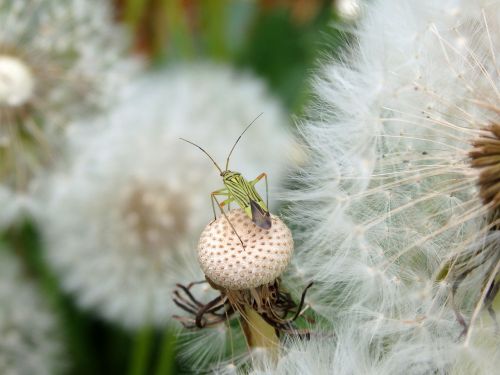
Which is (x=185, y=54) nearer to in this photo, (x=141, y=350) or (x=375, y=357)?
(x=141, y=350)

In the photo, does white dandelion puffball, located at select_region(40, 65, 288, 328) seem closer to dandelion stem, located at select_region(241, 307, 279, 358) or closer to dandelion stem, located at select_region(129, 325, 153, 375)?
dandelion stem, located at select_region(129, 325, 153, 375)

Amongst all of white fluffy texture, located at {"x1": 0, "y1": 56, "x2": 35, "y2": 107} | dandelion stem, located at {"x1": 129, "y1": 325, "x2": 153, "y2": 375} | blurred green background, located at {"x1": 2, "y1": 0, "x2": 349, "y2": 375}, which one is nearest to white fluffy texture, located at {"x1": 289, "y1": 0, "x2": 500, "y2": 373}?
blurred green background, located at {"x1": 2, "y1": 0, "x2": 349, "y2": 375}

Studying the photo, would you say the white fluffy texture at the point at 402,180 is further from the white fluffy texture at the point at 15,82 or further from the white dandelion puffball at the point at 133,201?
the white fluffy texture at the point at 15,82

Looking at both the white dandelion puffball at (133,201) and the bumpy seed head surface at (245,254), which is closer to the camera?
the bumpy seed head surface at (245,254)

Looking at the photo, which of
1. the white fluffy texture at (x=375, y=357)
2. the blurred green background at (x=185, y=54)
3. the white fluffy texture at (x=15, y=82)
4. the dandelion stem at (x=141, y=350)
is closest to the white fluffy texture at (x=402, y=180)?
the white fluffy texture at (x=375, y=357)

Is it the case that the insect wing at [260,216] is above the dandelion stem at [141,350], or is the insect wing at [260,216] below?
below

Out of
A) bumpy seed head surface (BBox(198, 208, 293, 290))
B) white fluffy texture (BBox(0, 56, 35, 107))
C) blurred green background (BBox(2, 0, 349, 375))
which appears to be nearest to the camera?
bumpy seed head surface (BBox(198, 208, 293, 290))

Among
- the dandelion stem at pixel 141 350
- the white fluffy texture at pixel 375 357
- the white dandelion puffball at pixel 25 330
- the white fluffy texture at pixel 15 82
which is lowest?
the white fluffy texture at pixel 375 357
